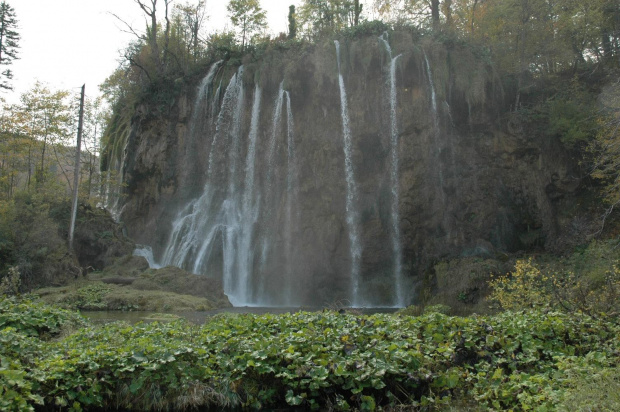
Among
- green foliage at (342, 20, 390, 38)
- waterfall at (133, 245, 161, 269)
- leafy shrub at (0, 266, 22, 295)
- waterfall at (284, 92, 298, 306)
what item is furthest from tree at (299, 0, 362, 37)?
leafy shrub at (0, 266, 22, 295)

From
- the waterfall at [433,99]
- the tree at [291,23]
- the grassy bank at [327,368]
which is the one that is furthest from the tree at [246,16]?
the grassy bank at [327,368]

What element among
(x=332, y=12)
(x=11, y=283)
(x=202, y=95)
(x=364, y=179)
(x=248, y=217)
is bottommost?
(x=11, y=283)

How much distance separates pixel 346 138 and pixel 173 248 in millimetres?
11387

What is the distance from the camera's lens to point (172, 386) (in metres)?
6.29

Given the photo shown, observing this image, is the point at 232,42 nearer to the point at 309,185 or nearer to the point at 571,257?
the point at 309,185

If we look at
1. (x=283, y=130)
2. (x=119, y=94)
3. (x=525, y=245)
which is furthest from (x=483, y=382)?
(x=119, y=94)

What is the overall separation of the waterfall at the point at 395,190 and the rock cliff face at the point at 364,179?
0.06m

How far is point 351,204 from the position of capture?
25.6 metres

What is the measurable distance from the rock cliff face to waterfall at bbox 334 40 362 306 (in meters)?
0.06

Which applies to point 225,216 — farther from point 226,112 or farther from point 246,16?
point 246,16

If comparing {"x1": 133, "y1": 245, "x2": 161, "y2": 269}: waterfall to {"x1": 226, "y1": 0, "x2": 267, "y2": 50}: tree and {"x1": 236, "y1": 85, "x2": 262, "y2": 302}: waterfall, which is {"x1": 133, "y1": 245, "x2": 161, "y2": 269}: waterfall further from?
{"x1": 226, "y1": 0, "x2": 267, "y2": 50}: tree

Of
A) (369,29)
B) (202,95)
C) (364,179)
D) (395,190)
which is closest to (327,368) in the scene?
(395,190)

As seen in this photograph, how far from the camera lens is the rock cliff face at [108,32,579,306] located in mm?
24438

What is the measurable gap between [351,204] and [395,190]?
241cm
